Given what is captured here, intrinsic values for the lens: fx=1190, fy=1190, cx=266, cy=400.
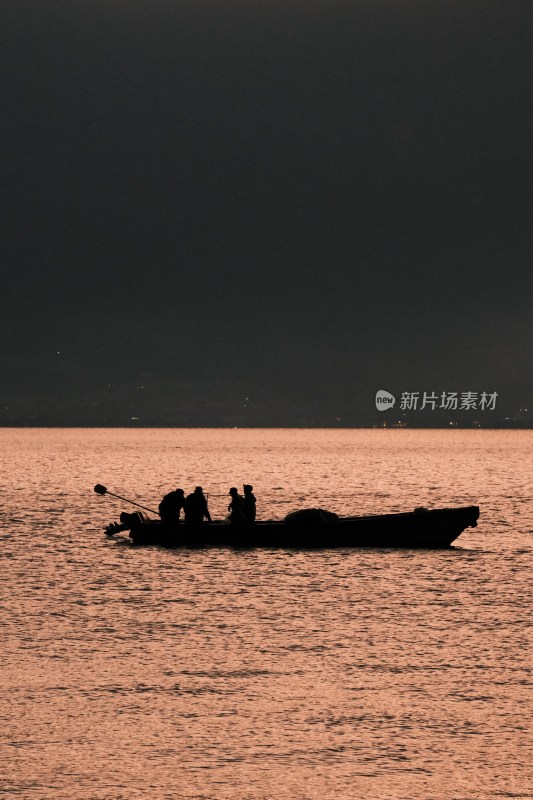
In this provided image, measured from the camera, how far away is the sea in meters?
18.6

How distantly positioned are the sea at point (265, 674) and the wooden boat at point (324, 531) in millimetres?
1143

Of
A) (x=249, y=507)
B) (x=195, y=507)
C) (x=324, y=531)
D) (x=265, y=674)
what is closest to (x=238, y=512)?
(x=249, y=507)

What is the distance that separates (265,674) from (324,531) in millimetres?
23948

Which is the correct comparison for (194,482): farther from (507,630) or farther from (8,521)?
(507,630)

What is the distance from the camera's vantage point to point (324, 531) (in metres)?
50.4

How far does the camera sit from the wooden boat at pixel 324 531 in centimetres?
4988

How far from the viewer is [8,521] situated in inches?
3056

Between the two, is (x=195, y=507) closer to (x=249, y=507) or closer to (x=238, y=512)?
(x=238, y=512)

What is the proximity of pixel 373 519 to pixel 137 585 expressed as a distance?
36.1 ft

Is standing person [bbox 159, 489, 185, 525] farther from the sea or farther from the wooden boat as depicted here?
the sea

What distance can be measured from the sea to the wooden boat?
1.14 metres

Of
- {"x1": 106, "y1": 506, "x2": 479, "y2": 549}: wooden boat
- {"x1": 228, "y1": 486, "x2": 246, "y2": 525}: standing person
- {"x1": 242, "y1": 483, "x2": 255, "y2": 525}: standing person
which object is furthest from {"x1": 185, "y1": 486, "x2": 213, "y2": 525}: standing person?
{"x1": 242, "y1": 483, "x2": 255, "y2": 525}: standing person

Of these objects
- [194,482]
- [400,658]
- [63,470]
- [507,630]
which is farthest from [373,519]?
[63,470]

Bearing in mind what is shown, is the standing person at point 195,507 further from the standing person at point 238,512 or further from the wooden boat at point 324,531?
the standing person at point 238,512
